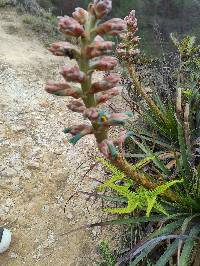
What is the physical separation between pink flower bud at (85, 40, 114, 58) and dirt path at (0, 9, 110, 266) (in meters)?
2.60

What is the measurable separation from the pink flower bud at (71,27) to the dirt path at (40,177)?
266 centimetres

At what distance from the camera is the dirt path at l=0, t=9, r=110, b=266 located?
14.4 ft

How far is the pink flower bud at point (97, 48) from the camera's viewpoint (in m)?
2.14

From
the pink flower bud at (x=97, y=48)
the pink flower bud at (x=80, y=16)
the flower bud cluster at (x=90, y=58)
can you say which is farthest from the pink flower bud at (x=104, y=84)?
the pink flower bud at (x=80, y=16)

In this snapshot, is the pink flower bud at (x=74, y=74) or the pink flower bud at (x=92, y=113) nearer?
the pink flower bud at (x=74, y=74)

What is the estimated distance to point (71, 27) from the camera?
2127mm

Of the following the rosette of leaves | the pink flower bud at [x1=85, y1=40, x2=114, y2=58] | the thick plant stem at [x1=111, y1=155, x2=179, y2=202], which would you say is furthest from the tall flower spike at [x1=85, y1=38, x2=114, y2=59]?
the rosette of leaves

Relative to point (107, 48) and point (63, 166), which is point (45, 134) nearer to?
point (63, 166)

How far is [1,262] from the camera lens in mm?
4340

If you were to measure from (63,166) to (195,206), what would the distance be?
2160 mm

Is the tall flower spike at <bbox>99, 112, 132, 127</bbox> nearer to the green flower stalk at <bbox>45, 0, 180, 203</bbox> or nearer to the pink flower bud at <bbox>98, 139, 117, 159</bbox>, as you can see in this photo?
the green flower stalk at <bbox>45, 0, 180, 203</bbox>

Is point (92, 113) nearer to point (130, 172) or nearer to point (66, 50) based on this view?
point (66, 50)

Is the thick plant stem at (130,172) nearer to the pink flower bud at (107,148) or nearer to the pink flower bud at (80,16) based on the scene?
the pink flower bud at (107,148)

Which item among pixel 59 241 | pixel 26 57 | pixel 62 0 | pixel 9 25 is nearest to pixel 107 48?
pixel 59 241
